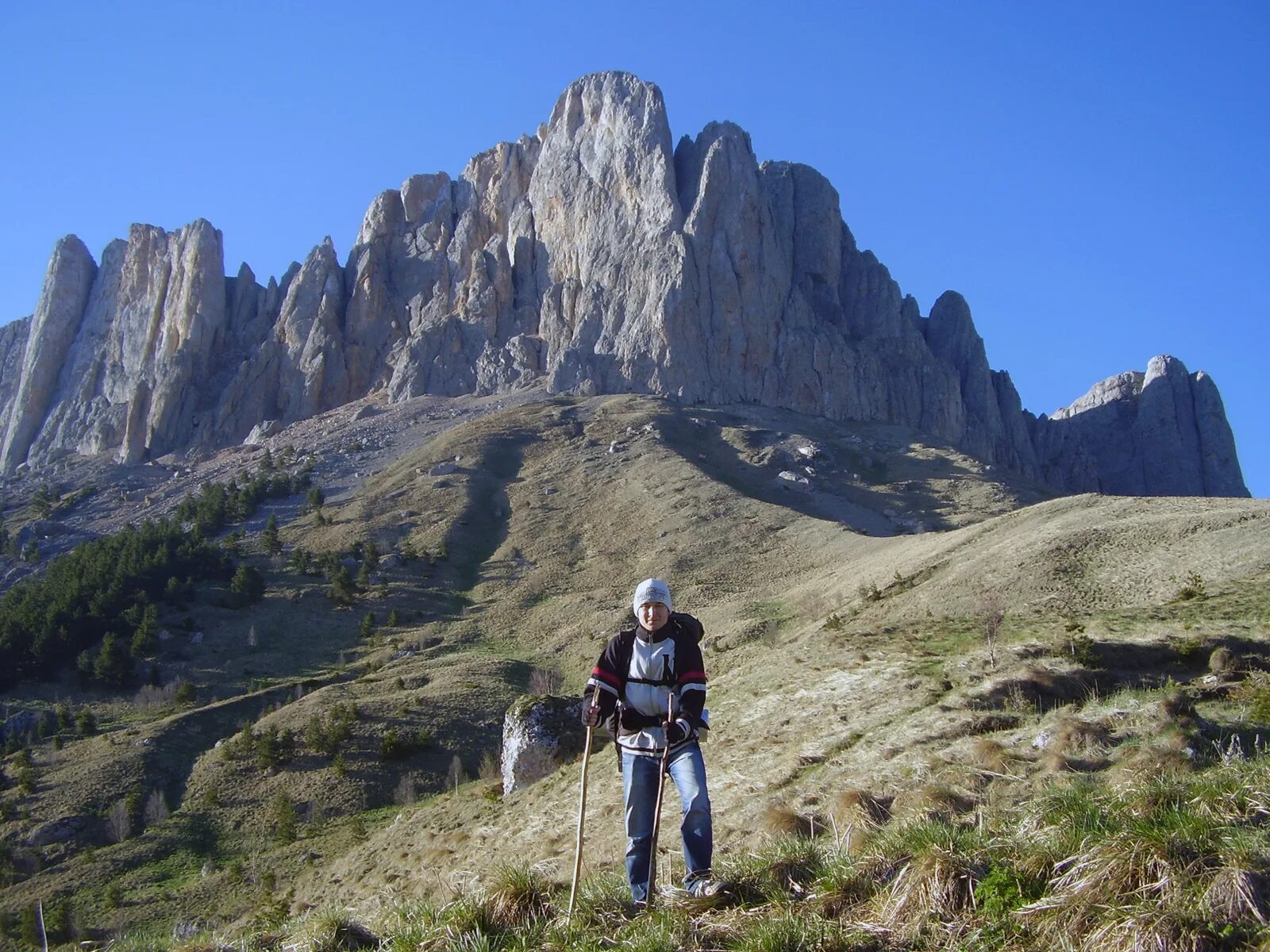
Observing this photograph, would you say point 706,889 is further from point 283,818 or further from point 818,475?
point 818,475

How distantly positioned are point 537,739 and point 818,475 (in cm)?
6675

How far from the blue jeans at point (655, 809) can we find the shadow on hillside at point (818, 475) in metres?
67.0

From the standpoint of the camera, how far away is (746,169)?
124 metres

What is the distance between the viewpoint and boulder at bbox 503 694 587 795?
80.5 ft

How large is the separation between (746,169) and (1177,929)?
124083 millimetres

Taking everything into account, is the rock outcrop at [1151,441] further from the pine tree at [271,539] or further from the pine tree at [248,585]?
the pine tree at [248,585]

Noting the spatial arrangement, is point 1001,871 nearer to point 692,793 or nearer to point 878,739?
point 692,793

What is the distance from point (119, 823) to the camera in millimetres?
33344

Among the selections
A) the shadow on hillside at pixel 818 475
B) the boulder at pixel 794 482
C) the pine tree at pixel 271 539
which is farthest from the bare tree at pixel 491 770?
the boulder at pixel 794 482

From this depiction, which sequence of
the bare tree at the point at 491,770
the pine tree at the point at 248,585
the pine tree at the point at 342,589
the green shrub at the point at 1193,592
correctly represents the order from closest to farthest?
the green shrub at the point at 1193,592, the bare tree at the point at 491,770, the pine tree at the point at 248,585, the pine tree at the point at 342,589

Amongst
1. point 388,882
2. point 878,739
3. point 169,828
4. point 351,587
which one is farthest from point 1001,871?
point 351,587

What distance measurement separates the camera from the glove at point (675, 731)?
8.50m

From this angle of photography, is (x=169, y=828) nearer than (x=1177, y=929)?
No

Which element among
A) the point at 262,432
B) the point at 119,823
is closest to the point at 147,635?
the point at 119,823
